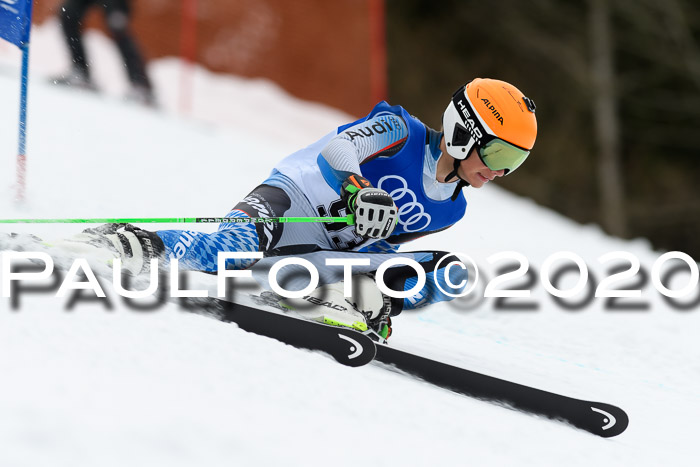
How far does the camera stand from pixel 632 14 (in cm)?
1423

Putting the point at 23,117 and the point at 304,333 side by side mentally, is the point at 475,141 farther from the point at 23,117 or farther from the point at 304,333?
the point at 23,117

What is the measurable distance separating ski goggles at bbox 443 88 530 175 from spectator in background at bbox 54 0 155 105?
159 inches

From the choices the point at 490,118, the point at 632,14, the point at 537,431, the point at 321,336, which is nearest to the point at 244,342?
the point at 321,336

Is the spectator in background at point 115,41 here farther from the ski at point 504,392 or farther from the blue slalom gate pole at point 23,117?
the ski at point 504,392

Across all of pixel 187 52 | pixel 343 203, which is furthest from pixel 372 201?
pixel 187 52

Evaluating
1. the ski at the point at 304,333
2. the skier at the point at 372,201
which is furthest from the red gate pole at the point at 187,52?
the ski at the point at 304,333

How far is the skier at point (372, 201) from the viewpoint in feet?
10.3

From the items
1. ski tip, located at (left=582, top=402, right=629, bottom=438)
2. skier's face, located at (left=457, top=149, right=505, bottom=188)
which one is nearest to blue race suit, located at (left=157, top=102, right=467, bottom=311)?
skier's face, located at (left=457, top=149, right=505, bottom=188)

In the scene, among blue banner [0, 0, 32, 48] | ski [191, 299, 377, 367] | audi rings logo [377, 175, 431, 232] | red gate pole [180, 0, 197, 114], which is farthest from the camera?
red gate pole [180, 0, 197, 114]

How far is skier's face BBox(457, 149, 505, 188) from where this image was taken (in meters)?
3.32

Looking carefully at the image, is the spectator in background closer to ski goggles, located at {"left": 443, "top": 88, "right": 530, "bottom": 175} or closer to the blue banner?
the blue banner

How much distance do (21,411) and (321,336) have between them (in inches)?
48.3

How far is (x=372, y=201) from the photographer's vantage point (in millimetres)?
3018

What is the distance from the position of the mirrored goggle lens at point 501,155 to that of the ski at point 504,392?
76cm
